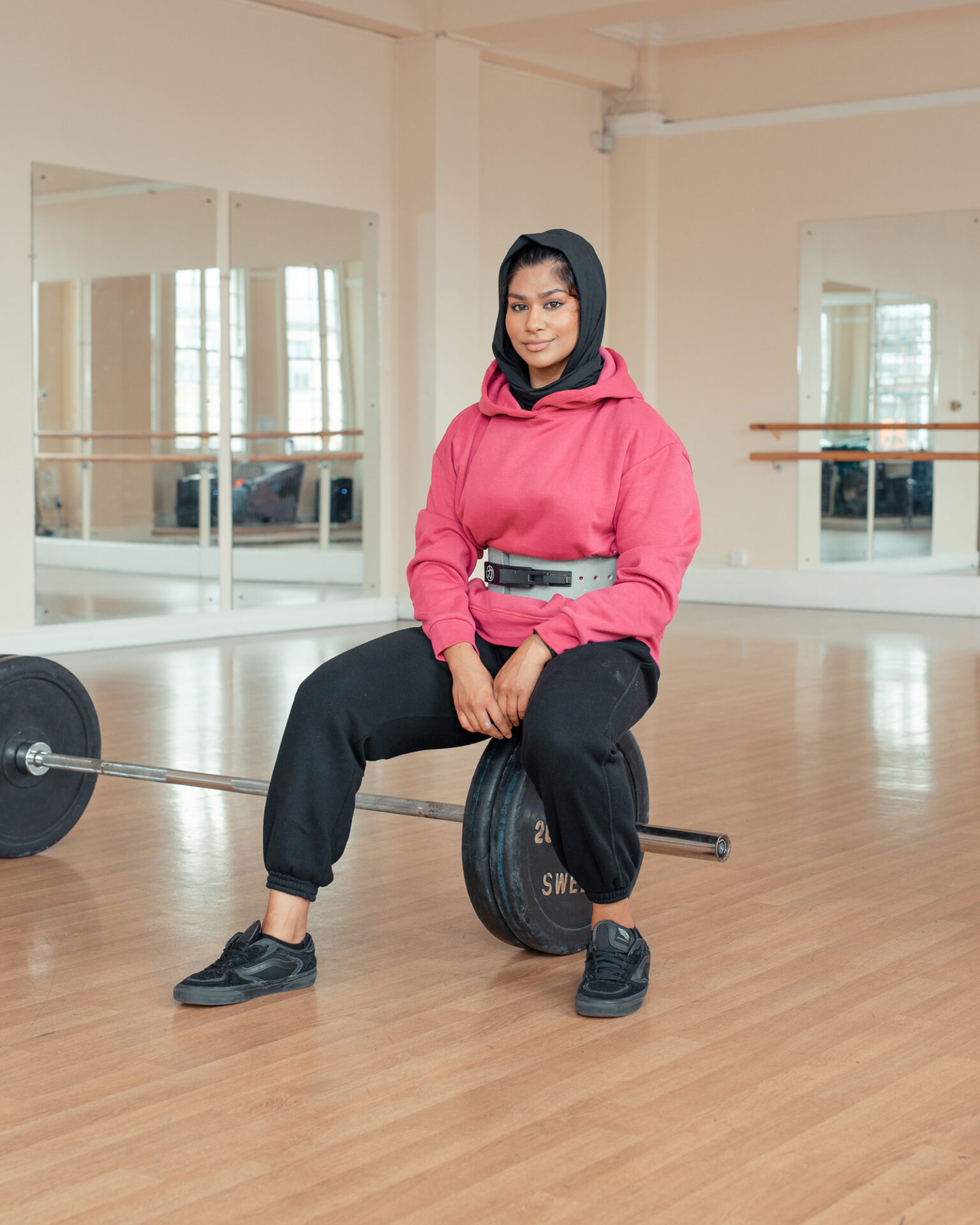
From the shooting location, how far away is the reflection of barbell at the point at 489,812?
223 cm

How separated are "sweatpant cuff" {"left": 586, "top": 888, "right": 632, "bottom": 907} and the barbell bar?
0.07 m

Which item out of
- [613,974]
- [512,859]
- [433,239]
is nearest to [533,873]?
[512,859]

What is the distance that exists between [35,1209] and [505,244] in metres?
7.27

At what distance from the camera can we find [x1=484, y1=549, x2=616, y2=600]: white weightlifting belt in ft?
7.59

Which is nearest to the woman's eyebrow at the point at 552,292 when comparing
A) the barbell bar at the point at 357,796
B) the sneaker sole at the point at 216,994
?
the barbell bar at the point at 357,796

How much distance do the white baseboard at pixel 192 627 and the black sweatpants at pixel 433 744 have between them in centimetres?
413

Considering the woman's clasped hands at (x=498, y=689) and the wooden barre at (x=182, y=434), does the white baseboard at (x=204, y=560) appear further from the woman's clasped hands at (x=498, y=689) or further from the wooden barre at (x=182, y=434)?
the woman's clasped hands at (x=498, y=689)

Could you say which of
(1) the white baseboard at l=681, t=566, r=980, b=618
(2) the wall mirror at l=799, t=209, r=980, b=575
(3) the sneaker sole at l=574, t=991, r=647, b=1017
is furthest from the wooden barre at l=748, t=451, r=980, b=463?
(3) the sneaker sole at l=574, t=991, r=647, b=1017

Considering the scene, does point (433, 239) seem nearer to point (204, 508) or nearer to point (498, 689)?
point (204, 508)

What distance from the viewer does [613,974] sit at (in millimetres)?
2174

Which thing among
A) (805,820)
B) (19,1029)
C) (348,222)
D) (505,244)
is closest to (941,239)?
(505,244)

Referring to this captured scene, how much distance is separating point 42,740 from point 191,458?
4092 millimetres

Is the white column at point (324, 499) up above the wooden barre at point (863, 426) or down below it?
below

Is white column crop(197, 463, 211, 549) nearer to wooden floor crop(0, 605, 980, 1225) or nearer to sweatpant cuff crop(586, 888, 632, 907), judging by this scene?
wooden floor crop(0, 605, 980, 1225)
